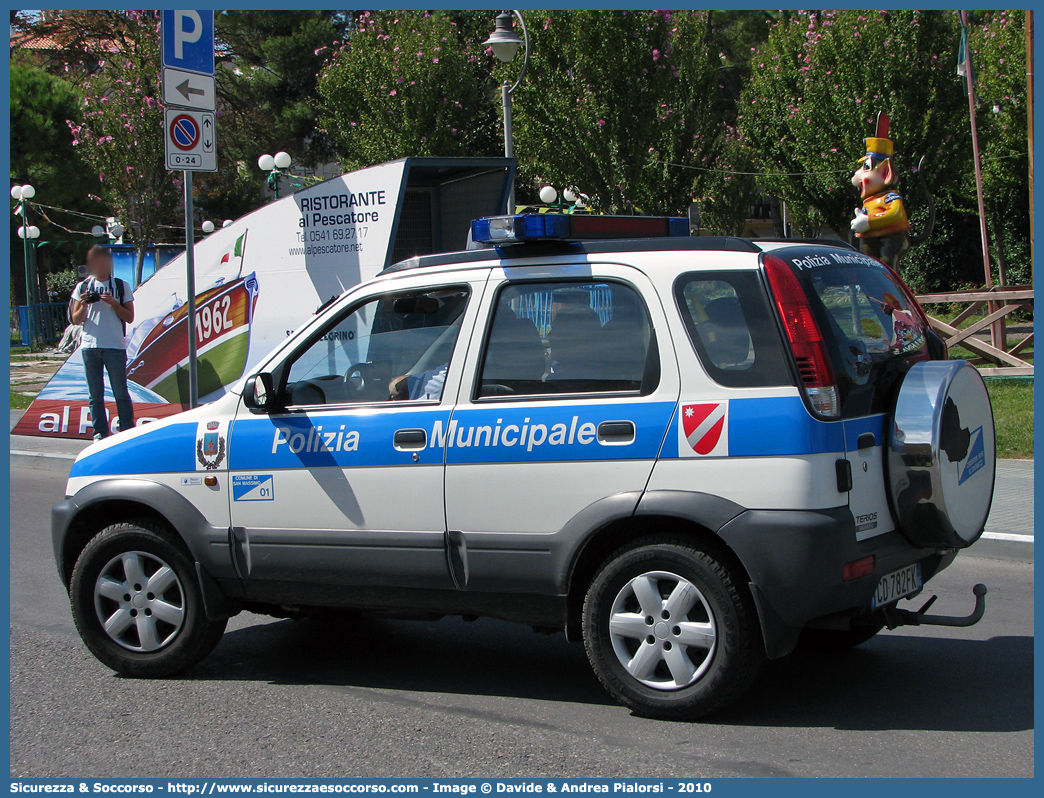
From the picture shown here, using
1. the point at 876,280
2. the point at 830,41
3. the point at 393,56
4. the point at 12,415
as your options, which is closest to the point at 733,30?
the point at 830,41

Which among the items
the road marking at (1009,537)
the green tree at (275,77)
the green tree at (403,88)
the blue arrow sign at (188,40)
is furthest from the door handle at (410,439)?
the green tree at (275,77)

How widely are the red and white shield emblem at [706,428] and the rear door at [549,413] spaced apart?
0.27 feet

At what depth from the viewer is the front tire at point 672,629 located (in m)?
3.98

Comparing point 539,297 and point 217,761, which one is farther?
point 539,297

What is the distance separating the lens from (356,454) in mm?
4559

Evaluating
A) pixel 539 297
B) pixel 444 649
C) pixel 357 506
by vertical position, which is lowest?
pixel 444 649

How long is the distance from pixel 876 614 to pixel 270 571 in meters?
2.59

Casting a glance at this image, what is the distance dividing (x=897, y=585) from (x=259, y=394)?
9.24 feet

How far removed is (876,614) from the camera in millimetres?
4172

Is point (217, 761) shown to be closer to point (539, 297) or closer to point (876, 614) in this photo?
point (539, 297)

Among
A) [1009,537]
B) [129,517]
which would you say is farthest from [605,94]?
[129,517]

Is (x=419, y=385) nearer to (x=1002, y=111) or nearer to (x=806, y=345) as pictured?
(x=806, y=345)

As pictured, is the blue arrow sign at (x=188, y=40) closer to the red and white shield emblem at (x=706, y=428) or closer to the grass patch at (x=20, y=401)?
the red and white shield emblem at (x=706, y=428)

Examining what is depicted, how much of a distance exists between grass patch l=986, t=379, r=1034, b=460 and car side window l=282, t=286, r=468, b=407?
→ 599 centimetres
